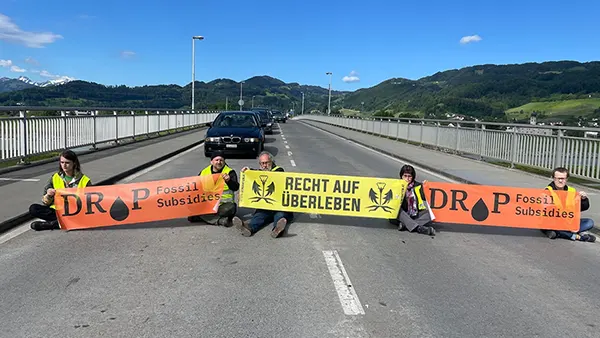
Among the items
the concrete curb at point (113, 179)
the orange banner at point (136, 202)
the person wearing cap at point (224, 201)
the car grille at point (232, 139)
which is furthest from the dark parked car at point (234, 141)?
the orange banner at point (136, 202)

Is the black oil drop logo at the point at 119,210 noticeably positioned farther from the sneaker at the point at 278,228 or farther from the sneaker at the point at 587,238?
the sneaker at the point at 587,238

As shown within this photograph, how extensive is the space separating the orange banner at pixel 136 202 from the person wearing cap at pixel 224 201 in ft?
0.30

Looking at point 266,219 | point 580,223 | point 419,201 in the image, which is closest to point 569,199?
point 580,223

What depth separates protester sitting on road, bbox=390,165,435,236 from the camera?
24.3 ft

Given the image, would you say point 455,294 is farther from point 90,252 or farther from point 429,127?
point 429,127

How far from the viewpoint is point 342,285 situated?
193 inches

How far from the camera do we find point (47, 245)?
20.4 feet

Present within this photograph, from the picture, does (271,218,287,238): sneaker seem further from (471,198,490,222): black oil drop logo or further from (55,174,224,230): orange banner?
(471,198,490,222): black oil drop logo

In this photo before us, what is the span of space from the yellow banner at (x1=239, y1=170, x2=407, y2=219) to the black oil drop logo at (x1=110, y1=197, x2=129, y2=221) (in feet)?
5.42

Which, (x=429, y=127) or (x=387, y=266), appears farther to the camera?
(x=429, y=127)

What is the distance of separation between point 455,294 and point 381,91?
163223 mm

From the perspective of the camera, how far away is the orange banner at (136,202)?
6.95 metres

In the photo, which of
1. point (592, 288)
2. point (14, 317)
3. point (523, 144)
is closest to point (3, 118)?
point (14, 317)

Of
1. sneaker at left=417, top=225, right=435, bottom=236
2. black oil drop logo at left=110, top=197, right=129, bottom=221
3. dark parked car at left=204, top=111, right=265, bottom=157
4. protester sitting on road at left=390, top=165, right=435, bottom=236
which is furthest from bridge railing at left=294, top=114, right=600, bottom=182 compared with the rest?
black oil drop logo at left=110, top=197, right=129, bottom=221
